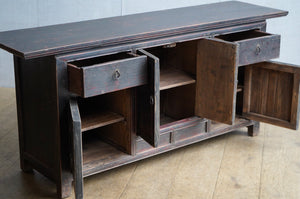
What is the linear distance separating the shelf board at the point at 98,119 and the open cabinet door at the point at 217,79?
533 mm

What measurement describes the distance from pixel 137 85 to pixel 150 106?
13 cm

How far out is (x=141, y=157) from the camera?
289 centimetres

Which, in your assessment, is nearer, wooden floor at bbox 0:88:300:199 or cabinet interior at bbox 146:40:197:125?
wooden floor at bbox 0:88:300:199

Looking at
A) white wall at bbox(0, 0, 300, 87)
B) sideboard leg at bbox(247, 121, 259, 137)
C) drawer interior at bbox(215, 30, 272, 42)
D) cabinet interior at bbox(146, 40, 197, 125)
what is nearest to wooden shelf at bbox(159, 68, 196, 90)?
cabinet interior at bbox(146, 40, 197, 125)

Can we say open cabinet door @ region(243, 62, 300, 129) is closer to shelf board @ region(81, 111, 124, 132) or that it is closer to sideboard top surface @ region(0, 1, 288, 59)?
sideboard top surface @ region(0, 1, 288, 59)

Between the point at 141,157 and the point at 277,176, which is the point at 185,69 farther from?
the point at 277,176

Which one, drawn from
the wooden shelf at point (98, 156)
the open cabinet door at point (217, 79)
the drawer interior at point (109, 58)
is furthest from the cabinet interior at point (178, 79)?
the wooden shelf at point (98, 156)

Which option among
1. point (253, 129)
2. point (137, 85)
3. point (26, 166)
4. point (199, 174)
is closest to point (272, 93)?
point (253, 129)

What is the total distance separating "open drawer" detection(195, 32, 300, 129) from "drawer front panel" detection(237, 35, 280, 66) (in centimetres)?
10

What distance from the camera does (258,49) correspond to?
2998 millimetres

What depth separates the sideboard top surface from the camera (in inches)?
96.0

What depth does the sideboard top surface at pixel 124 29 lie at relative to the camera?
244 centimetres

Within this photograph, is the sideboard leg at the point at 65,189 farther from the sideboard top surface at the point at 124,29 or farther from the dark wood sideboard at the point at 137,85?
the sideboard top surface at the point at 124,29

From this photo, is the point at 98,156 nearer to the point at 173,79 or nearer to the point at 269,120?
the point at 173,79
